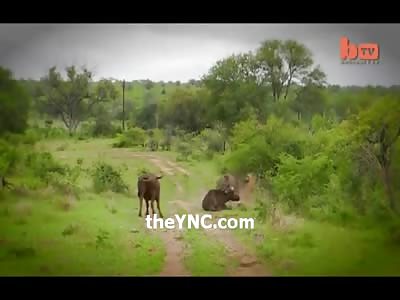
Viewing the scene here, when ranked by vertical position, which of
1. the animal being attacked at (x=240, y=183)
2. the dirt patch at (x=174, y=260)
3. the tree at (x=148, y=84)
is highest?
the tree at (x=148, y=84)

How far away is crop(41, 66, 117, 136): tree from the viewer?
753 centimetres

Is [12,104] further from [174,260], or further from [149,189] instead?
[174,260]

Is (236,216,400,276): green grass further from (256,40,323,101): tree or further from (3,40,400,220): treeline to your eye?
(256,40,323,101): tree

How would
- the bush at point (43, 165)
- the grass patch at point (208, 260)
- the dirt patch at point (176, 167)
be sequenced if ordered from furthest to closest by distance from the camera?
1. the dirt patch at point (176, 167)
2. the bush at point (43, 165)
3. the grass patch at point (208, 260)

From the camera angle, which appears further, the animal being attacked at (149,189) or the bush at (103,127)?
the bush at (103,127)

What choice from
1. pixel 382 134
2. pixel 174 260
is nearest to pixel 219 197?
pixel 174 260

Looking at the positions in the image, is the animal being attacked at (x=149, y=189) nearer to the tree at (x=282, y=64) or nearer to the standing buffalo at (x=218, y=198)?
the standing buffalo at (x=218, y=198)

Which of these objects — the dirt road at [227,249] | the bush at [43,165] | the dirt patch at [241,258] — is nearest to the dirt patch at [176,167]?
the dirt road at [227,249]

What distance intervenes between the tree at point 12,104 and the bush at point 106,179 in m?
0.80

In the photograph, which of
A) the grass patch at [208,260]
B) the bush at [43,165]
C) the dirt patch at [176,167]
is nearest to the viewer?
the grass patch at [208,260]

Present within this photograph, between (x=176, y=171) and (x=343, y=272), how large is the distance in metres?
1.82

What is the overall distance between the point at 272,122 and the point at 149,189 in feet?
4.32

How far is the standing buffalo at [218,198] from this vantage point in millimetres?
7480

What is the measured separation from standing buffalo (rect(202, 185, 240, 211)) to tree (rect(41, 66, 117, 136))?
4.28ft
